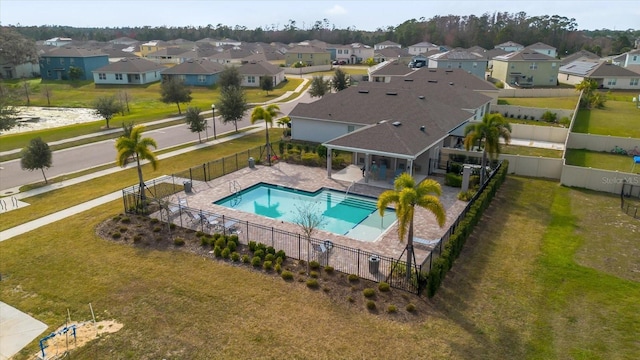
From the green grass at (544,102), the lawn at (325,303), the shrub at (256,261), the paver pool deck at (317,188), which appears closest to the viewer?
the lawn at (325,303)

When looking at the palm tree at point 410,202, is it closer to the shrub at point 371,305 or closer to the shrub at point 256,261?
the shrub at point 371,305

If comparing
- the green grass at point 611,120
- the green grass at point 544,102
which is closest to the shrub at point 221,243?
the green grass at point 611,120

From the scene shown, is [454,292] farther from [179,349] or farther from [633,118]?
[633,118]

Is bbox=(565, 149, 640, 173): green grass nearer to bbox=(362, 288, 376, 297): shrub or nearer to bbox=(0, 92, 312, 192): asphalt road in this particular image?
bbox=(362, 288, 376, 297): shrub

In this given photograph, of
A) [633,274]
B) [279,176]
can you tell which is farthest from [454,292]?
[279,176]

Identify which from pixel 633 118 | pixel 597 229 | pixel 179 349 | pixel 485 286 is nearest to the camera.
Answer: pixel 179 349

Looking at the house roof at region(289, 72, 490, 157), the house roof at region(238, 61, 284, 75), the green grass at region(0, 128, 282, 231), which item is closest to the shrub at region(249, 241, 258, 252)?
the house roof at region(289, 72, 490, 157)
